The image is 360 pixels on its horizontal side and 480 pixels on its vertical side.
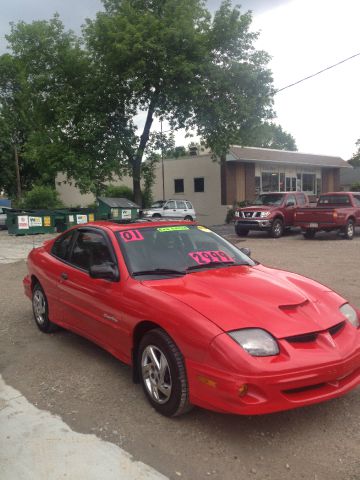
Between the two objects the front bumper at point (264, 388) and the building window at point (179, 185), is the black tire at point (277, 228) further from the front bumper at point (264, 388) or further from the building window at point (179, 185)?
the building window at point (179, 185)

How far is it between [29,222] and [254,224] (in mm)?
10184

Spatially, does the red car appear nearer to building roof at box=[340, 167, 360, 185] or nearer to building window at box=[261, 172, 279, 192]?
building window at box=[261, 172, 279, 192]

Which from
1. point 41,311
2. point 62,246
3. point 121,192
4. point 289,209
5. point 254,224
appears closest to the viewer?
point 62,246

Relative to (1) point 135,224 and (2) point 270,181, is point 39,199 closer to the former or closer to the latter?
(2) point 270,181

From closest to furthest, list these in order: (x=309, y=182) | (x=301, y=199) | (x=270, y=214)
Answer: (x=270, y=214) → (x=301, y=199) → (x=309, y=182)

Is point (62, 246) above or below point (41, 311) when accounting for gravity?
above

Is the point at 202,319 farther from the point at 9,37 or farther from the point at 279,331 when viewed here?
the point at 9,37

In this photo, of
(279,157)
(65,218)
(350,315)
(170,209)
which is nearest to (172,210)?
(170,209)

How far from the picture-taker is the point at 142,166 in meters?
26.7

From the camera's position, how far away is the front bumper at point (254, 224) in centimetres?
1755

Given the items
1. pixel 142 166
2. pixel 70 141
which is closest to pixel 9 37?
pixel 70 141

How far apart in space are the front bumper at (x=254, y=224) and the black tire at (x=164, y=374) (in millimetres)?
14353

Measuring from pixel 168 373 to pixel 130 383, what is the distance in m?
0.84

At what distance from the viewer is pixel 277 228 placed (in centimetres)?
1792
